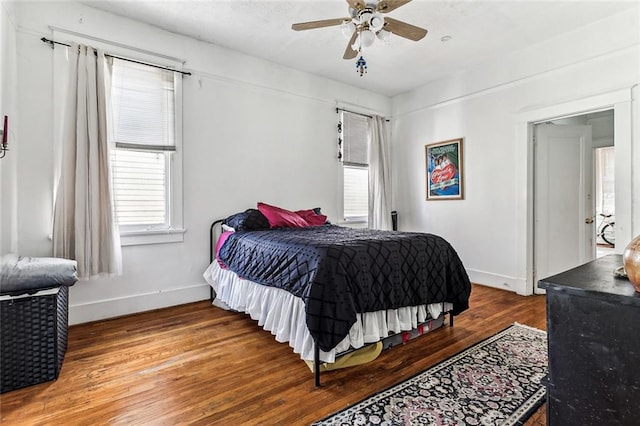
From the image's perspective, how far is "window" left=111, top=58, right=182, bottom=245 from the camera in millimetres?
3076

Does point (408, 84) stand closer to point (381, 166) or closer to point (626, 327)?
point (381, 166)

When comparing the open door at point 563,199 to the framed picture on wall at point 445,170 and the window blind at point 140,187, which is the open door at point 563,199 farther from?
the window blind at point 140,187

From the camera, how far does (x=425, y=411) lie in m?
1.66

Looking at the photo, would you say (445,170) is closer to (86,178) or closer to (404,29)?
(404,29)

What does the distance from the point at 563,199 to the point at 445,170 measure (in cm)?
144

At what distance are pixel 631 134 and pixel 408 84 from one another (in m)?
2.74

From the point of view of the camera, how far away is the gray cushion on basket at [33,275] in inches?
72.7

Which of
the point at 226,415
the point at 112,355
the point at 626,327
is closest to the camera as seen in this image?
the point at 626,327

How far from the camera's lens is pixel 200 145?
3541 millimetres

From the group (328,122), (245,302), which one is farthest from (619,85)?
Result: (245,302)

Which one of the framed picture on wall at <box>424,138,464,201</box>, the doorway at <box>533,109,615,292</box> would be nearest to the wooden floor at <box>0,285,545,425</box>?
the doorway at <box>533,109,615,292</box>

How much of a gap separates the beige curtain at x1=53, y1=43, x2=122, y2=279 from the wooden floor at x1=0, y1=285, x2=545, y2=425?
0.66 m

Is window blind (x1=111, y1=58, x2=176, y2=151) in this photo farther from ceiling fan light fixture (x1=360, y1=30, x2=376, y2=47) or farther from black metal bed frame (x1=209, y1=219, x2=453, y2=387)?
ceiling fan light fixture (x1=360, y1=30, x2=376, y2=47)

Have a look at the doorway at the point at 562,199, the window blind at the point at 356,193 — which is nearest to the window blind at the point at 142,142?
the window blind at the point at 356,193
